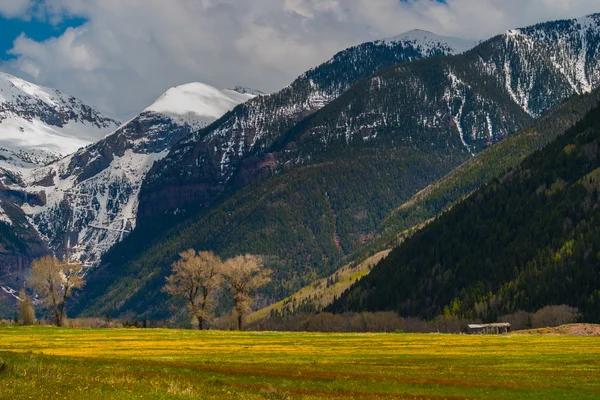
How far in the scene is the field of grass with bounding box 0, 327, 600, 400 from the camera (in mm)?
44312

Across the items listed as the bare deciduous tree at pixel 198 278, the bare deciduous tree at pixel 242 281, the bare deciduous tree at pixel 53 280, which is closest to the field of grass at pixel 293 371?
the bare deciduous tree at pixel 198 278

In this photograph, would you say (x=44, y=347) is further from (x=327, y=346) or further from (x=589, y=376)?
(x=589, y=376)

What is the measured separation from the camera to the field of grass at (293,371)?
4431 cm

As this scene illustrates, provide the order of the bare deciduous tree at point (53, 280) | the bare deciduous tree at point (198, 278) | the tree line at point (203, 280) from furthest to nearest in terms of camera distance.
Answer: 1. the bare deciduous tree at point (53, 280)
2. the tree line at point (203, 280)
3. the bare deciduous tree at point (198, 278)

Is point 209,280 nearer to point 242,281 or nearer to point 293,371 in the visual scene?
point 242,281

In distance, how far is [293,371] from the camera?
62.9m

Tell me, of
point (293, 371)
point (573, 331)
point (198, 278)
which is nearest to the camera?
point (293, 371)

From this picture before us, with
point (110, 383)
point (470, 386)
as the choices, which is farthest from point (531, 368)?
point (110, 383)

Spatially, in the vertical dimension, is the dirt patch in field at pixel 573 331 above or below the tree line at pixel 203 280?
below

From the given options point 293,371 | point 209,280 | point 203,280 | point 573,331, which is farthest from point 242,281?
point 293,371

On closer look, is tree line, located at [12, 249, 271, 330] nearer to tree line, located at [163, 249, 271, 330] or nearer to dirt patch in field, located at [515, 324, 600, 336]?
tree line, located at [163, 249, 271, 330]

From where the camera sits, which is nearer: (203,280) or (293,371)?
(293,371)

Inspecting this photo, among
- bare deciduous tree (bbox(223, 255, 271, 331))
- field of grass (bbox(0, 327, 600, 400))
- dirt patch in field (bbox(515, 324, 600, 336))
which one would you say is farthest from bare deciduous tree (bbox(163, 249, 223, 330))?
field of grass (bbox(0, 327, 600, 400))

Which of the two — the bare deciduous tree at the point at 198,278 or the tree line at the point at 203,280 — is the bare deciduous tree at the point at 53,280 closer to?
the tree line at the point at 203,280
